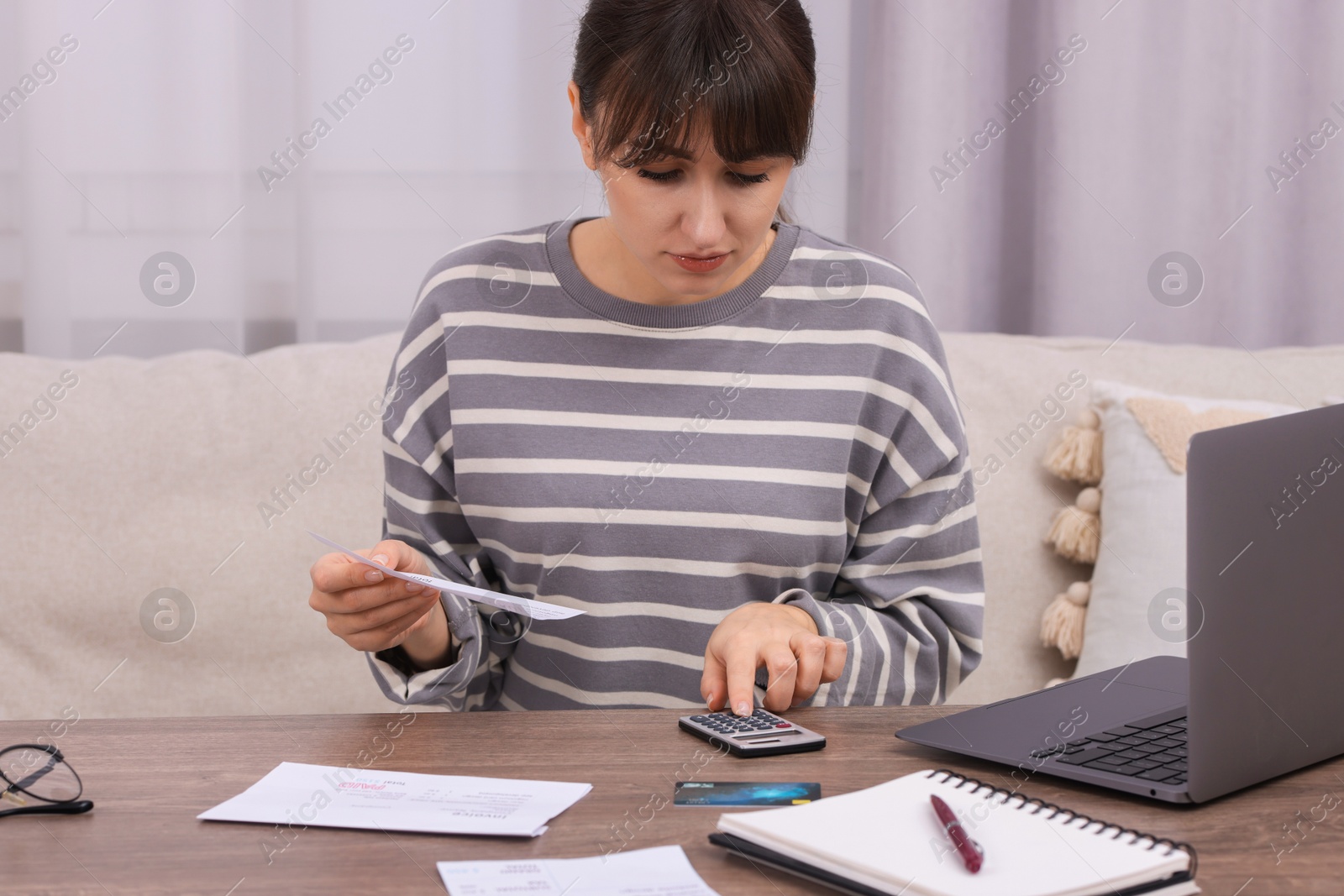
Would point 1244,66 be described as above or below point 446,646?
above

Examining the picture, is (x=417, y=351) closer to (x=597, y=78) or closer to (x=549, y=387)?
(x=549, y=387)

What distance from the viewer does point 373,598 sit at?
837 mm

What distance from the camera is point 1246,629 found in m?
0.61

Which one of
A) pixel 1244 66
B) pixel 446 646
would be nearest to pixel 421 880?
pixel 446 646

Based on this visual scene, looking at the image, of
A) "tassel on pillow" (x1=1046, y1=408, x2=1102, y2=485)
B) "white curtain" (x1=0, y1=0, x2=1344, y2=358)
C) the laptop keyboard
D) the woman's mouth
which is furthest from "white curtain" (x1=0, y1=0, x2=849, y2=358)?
the laptop keyboard

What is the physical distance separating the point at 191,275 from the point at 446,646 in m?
1.01

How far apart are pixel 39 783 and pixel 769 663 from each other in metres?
0.49

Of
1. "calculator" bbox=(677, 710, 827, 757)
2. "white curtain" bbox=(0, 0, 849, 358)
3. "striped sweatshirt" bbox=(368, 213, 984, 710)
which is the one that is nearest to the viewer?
"calculator" bbox=(677, 710, 827, 757)

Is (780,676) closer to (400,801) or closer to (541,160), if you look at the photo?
(400,801)

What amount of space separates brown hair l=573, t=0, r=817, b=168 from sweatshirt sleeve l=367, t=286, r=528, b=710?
29cm

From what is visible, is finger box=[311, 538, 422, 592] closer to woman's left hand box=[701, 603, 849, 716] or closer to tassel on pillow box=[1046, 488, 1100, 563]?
woman's left hand box=[701, 603, 849, 716]

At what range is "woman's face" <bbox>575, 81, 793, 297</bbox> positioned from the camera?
948 mm

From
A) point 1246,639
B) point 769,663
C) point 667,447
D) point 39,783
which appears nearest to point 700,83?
point 667,447

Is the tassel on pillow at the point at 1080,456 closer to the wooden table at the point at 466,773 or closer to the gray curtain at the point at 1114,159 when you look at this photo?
the gray curtain at the point at 1114,159
